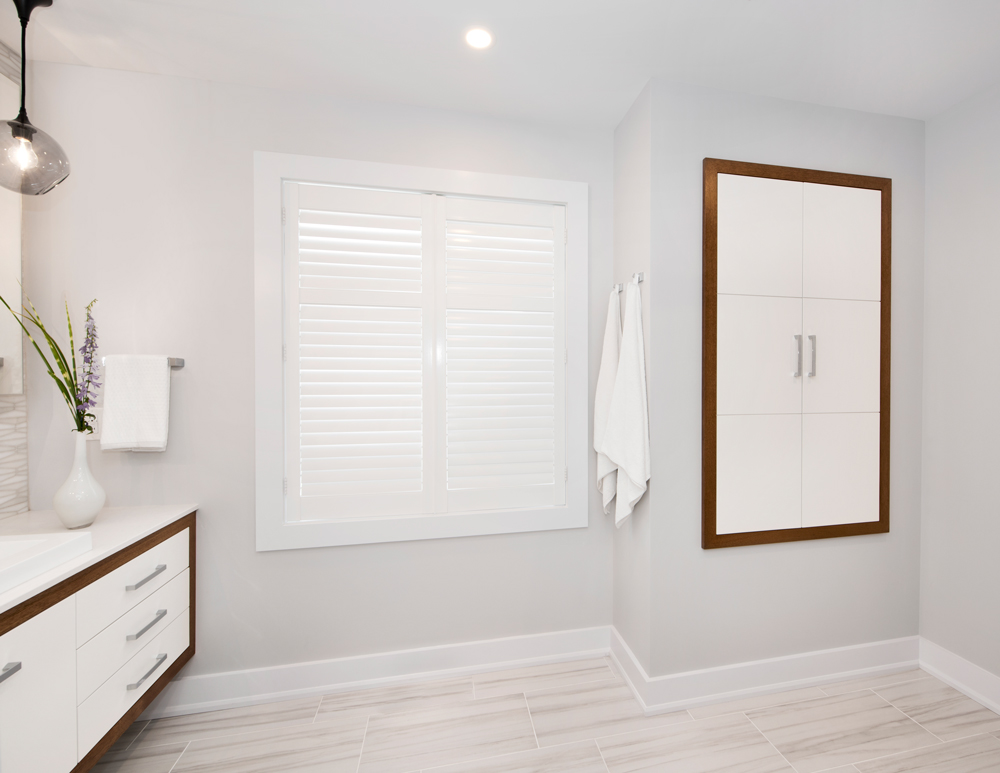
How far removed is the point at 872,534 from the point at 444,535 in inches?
76.1

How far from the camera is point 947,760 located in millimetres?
1574

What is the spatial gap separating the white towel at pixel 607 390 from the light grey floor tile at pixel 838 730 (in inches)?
40.6

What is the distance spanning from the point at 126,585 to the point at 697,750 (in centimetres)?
201

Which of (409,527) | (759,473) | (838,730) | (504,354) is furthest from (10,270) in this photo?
(838,730)

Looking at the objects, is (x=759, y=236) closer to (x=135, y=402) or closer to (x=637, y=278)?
(x=637, y=278)

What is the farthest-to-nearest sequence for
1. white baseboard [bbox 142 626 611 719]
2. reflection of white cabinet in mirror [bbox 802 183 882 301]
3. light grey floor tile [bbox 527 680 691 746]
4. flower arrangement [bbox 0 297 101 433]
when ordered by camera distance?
reflection of white cabinet in mirror [bbox 802 183 882 301], white baseboard [bbox 142 626 611 719], light grey floor tile [bbox 527 680 691 746], flower arrangement [bbox 0 297 101 433]

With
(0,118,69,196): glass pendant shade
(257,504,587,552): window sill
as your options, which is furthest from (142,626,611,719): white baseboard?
(0,118,69,196): glass pendant shade

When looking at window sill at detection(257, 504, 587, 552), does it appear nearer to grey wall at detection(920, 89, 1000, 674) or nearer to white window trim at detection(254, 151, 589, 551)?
white window trim at detection(254, 151, 589, 551)

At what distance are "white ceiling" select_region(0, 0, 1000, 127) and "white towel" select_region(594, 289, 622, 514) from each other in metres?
0.91

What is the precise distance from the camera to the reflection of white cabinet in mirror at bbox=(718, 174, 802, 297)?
186cm

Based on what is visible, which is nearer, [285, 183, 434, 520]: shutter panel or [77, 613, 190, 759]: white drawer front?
[77, 613, 190, 759]: white drawer front

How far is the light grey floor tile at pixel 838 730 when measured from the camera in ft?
5.24

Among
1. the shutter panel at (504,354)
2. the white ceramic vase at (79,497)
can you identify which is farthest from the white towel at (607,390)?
the white ceramic vase at (79,497)

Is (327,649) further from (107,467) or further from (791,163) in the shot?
(791,163)
